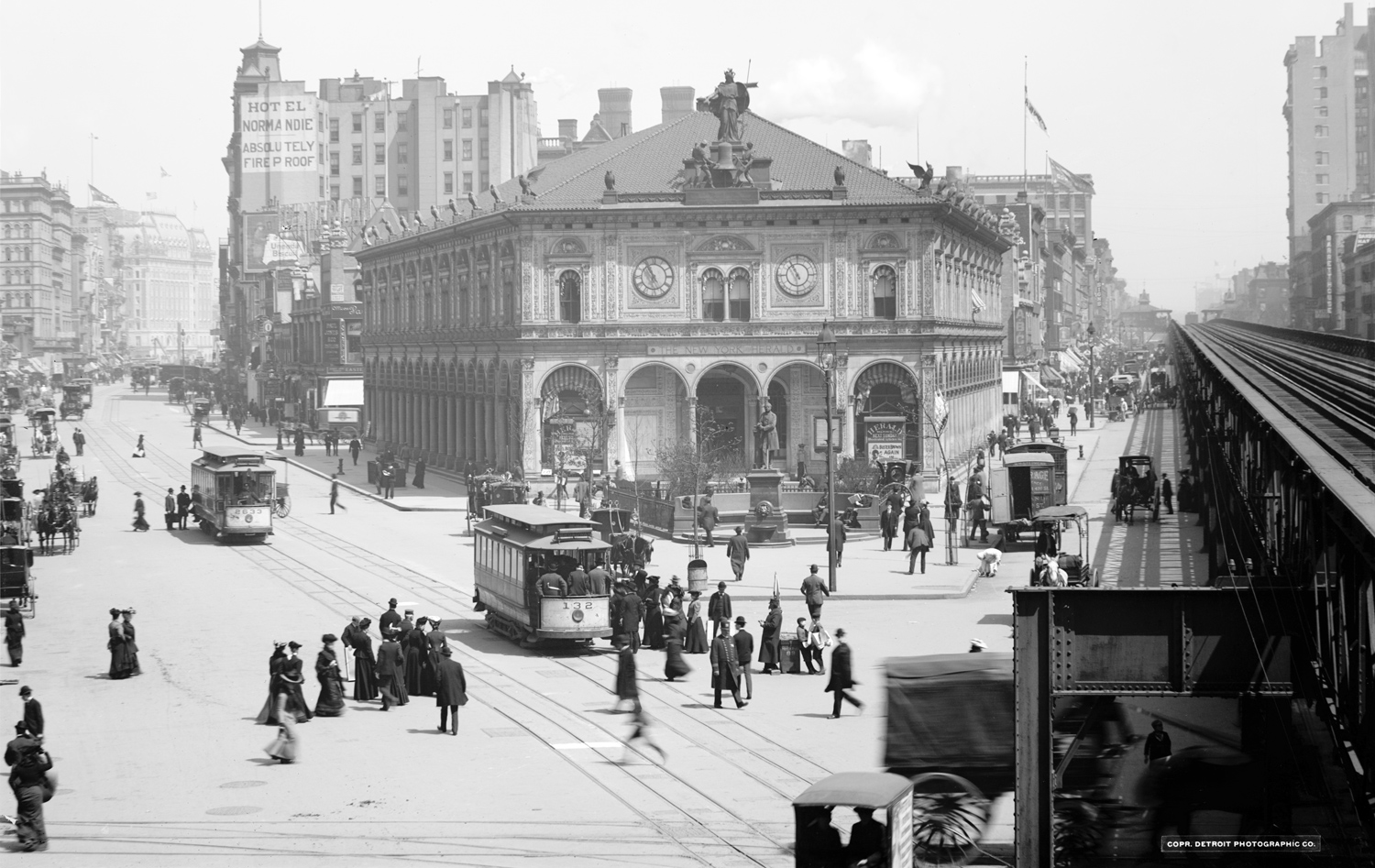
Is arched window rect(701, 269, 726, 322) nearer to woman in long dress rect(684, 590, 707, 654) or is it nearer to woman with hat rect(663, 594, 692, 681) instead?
woman in long dress rect(684, 590, 707, 654)

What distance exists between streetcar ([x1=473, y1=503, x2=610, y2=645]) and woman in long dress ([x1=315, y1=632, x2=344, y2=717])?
5539 mm

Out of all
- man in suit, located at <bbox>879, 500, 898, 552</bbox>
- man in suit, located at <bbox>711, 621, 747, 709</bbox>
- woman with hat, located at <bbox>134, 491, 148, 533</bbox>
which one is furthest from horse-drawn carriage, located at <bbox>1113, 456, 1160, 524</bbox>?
woman with hat, located at <bbox>134, 491, 148, 533</bbox>

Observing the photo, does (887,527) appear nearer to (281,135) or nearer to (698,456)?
(698,456)

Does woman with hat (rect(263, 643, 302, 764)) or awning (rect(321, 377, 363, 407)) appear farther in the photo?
awning (rect(321, 377, 363, 407))

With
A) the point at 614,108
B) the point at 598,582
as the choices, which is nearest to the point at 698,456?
the point at 598,582

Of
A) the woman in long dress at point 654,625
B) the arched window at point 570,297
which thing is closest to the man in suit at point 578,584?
the woman in long dress at point 654,625

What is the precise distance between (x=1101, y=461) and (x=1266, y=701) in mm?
61274

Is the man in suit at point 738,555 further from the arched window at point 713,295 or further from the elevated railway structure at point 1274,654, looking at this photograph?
the arched window at point 713,295

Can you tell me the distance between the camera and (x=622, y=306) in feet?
223

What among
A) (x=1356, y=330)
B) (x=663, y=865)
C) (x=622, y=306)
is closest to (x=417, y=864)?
(x=663, y=865)

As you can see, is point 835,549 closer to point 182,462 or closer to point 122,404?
point 182,462

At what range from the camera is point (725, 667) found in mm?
27156

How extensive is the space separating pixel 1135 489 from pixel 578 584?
25.2m

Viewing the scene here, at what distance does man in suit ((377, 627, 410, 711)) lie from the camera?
27.8 m
